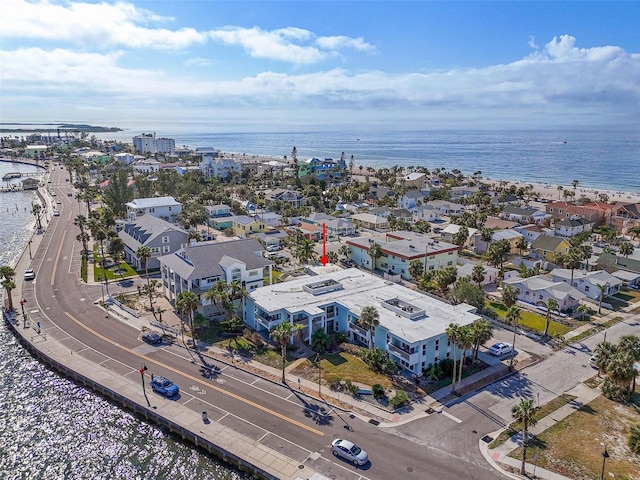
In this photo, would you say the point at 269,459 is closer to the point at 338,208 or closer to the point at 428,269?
the point at 428,269

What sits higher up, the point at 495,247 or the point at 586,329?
the point at 495,247

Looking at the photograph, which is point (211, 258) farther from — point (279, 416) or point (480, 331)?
point (480, 331)

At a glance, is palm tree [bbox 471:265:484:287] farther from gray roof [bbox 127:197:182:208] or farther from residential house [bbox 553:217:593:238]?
gray roof [bbox 127:197:182:208]

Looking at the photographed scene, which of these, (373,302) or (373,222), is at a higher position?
(373,302)

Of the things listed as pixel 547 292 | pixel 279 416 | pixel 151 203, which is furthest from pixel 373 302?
pixel 151 203

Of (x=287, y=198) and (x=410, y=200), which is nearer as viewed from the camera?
(x=410, y=200)

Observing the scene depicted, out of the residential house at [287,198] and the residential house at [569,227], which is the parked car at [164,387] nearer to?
the residential house at [569,227]

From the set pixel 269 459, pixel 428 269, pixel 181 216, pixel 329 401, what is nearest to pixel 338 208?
pixel 181 216

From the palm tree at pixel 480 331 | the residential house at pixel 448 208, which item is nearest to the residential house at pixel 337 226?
the residential house at pixel 448 208
